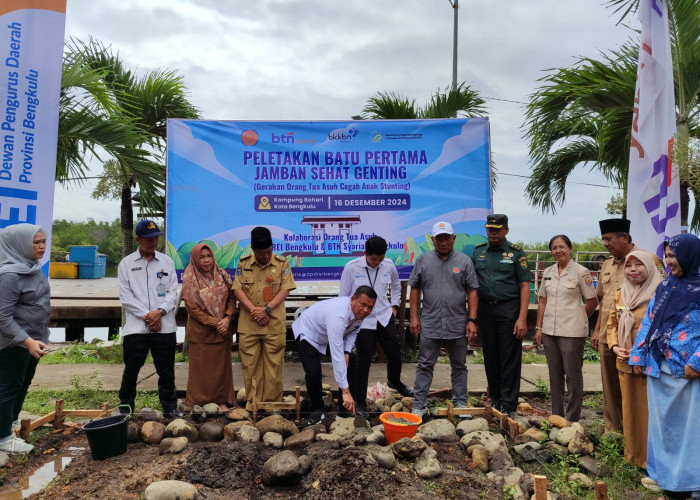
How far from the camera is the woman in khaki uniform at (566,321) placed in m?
4.24

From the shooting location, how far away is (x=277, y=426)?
401cm

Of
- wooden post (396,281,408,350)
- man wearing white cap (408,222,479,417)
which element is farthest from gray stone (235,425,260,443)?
wooden post (396,281,408,350)

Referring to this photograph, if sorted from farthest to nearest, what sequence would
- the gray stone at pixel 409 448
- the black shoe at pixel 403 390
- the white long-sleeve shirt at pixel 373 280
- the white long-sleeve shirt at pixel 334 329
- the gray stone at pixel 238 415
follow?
the black shoe at pixel 403 390 < the white long-sleeve shirt at pixel 373 280 < the gray stone at pixel 238 415 < the white long-sleeve shirt at pixel 334 329 < the gray stone at pixel 409 448

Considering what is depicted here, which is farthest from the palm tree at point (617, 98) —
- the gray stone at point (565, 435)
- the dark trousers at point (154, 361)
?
the dark trousers at point (154, 361)

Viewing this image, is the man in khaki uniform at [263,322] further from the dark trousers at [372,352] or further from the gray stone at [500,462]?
the gray stone at [500,462]

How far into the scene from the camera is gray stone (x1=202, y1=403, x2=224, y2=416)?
4.52 m

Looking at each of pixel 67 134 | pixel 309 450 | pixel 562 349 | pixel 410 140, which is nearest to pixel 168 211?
pixel 67 134

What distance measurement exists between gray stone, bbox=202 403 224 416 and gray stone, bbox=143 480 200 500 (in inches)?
57.9

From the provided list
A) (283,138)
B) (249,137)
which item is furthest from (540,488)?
(249,137)

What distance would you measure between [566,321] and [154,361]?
135 inches

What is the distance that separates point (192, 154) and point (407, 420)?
3.98 meters

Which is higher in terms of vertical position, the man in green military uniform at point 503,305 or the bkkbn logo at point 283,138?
the bkkbn logo at point 283,138

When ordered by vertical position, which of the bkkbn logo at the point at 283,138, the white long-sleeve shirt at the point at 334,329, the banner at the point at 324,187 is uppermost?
the bkkbn logo at the point at 283,138

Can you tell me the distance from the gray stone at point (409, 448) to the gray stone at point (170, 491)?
130cm
